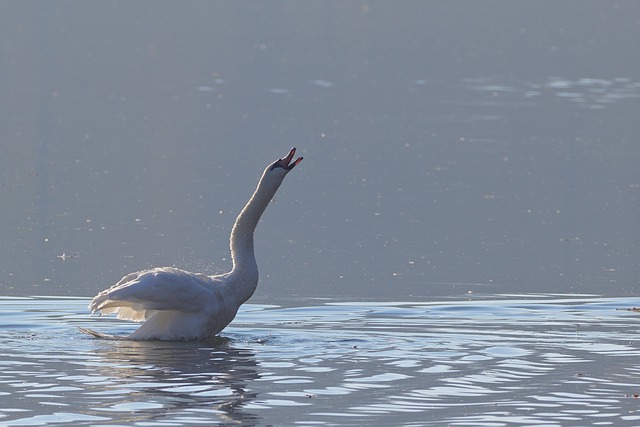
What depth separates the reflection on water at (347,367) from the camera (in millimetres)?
9062

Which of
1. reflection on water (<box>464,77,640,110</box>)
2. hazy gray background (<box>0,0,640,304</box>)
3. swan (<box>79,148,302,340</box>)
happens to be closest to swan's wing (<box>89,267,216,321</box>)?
swan (<box>79,148,302,340</box>)

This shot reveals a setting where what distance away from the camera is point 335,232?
1700 centimetres

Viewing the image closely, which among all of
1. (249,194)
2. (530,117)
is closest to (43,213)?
(249,194)

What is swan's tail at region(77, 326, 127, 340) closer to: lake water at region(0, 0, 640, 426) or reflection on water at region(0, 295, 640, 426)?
reflection on water at region(0, 295, 640, 426)

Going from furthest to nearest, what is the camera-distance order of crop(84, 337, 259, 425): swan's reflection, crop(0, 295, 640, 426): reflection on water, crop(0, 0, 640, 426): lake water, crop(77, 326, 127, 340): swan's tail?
crop(77, 326, 127, 340): swan's tail, crop(0, 0, 640, 426): lake water, crop(0, 295, 640, 426): reflection on water, crop(84, 337, 259, 425): swan's reflection

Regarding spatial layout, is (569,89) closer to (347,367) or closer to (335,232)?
(335,232)

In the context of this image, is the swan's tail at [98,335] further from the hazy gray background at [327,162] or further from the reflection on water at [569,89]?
the reflection on water at [569,89]

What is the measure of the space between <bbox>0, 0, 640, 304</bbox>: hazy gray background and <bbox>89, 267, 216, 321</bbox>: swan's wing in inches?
68.3

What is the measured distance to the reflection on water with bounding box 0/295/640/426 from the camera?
357 inches

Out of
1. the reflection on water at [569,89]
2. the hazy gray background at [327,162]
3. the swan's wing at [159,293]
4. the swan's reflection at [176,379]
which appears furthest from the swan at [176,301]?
the reflection on water at [569,89]

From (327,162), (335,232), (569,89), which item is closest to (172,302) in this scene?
(335,232)

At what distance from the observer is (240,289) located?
1220 centimetres

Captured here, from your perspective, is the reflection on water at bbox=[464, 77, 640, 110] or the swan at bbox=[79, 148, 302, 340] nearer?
the swan at bbox=[79, 148, 302, 340]

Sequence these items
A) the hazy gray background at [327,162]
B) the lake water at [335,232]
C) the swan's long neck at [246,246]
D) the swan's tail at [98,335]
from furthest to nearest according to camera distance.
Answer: the hazy gray background at [327,162] → the swan's long neck at [246,246] → the swan's tail at [98,335] → the lake water at [335,232]
